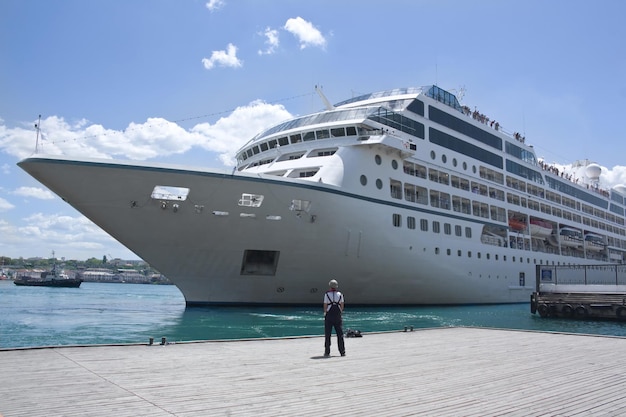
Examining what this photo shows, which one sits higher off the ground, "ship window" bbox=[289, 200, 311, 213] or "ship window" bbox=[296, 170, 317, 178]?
"ship window" bbox=[296, 170, 317, 178]

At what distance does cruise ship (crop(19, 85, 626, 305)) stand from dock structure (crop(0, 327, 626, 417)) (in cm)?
1111

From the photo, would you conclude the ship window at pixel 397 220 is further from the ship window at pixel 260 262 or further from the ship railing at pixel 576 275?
the ship railing at pixel 576 275

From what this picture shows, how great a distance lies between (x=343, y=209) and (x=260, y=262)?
14.2 ft

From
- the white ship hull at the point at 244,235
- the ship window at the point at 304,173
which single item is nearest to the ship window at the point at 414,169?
the white ship hull at the point at 244,235

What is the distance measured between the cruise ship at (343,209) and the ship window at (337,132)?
6 cm

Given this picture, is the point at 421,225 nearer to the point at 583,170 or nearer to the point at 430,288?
the point at 430,288

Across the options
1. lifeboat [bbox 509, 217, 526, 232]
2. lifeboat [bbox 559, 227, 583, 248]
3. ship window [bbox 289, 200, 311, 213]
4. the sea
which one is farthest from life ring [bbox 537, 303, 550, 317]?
lifeboat [bbox 559, 227, 583, 248]

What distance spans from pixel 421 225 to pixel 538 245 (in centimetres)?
1780

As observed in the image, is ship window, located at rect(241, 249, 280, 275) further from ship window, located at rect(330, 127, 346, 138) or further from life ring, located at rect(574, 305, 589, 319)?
life ring, located at rect(574, 305, 589, 319)

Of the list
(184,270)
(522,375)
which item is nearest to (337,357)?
(522,375)

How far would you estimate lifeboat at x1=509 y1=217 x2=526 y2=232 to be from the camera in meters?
35.9

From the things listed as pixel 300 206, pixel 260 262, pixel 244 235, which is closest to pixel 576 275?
pixel 300 206

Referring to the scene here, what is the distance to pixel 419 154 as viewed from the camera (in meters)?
28.5

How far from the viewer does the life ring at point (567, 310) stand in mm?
25750
